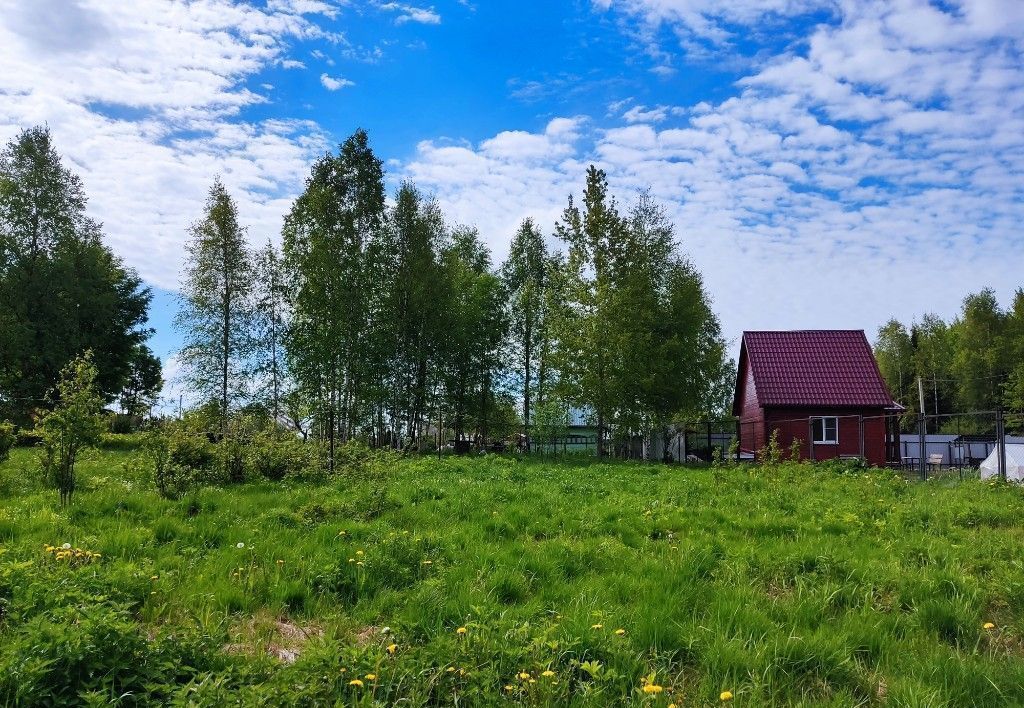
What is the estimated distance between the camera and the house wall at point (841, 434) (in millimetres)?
24016

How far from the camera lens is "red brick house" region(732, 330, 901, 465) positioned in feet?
80.1

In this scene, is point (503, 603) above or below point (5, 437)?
below

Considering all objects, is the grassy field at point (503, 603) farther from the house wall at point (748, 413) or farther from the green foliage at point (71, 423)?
the house wall at point (748, 413)

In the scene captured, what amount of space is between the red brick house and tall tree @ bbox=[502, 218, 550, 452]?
36.4 feet

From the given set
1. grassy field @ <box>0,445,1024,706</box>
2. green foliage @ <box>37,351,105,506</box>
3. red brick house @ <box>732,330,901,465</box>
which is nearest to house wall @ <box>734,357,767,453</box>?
red brick house @ <box>732,330,901,465</box>

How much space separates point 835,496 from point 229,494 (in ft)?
29.1

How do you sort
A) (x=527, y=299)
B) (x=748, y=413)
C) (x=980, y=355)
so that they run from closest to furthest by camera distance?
(x=748, y=413) < (x=527, y=299) < (x=980, y=355)

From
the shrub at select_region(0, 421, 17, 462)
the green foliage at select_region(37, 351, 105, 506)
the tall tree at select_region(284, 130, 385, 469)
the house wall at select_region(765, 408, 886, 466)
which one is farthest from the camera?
the house wall at select_region(765, 408, 886, 466)

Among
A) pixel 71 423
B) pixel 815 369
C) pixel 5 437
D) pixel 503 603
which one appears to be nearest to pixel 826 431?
pixel 815 369

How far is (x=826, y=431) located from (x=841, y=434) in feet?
1.79

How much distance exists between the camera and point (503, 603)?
4406mm

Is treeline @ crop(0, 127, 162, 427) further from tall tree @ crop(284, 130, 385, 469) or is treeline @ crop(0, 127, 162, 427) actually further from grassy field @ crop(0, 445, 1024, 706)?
grassy field @ crop(0, 445, 1024, 706)

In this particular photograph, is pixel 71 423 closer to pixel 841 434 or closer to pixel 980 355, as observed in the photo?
pixel 841 434

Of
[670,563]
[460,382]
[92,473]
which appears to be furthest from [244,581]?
[460,382]
